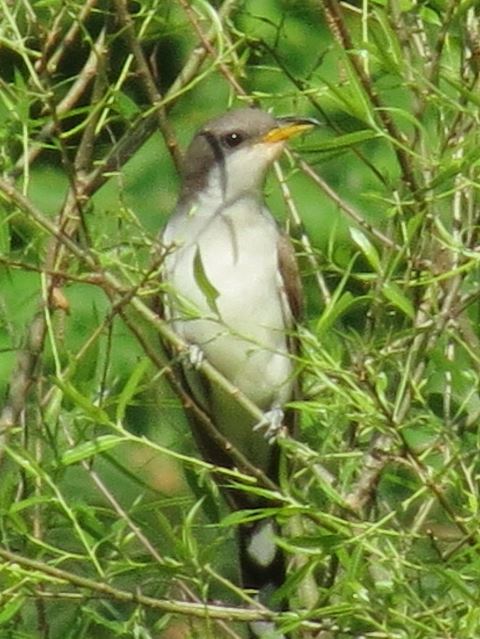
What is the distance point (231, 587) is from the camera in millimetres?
1876

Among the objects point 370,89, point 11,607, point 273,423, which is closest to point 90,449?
point 11,607

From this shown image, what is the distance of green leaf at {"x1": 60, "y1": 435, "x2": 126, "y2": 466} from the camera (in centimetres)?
184

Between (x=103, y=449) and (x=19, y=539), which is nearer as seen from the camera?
(x=103, y=449)

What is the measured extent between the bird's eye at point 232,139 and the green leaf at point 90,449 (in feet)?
3.48

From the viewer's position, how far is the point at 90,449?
6.07 ft

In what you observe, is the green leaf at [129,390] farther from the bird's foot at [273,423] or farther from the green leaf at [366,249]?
the bird's foot at [273,423]

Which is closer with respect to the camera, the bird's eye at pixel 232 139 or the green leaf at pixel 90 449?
the green leaf at pixel 90 449

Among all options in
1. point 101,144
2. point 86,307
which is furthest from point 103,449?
point 86,307

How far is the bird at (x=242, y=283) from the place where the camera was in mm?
2723

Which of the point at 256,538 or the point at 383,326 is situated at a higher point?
the point at 383,326

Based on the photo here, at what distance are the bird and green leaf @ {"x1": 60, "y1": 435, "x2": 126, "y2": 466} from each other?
79 cm

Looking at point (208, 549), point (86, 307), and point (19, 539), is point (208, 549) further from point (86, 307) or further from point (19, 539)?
point (86, 307)

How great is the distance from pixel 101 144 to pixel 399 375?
1.40m

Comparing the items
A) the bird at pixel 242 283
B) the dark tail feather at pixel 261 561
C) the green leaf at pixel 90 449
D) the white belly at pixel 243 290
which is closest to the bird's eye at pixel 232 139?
the bird at pixel 242 283
